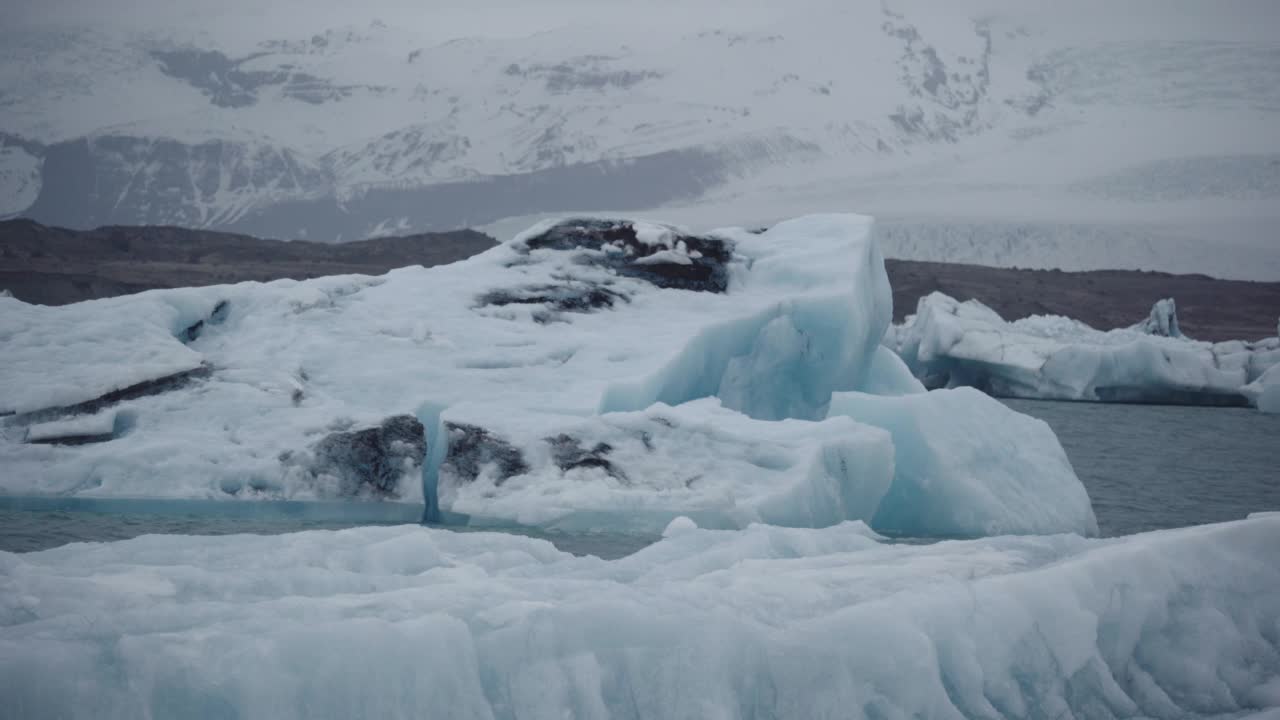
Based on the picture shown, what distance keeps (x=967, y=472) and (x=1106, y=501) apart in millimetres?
3722

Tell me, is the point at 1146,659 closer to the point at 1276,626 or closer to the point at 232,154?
the point at 1276,626

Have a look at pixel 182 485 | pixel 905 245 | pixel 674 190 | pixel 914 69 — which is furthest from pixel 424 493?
pixel 914 69

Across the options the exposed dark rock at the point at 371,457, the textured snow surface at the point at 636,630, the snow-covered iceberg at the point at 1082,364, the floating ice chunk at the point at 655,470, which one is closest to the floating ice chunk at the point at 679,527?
the textured snow surface at the point at 636,630

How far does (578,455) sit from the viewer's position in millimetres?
8648

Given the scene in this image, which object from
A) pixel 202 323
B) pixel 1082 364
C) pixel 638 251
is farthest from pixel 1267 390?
pixel 202 323

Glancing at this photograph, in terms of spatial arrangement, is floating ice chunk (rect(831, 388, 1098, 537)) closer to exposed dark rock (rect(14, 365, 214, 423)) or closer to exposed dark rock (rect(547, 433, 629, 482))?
exposed dark rock (rect(547, 433, 629, 482))

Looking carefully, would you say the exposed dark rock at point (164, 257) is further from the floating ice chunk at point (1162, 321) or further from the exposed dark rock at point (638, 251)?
the floating ice chunk at point (1162, 321)

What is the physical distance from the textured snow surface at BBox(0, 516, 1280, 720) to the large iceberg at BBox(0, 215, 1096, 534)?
9.86 ft

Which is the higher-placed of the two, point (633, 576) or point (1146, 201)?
point (633, 576)

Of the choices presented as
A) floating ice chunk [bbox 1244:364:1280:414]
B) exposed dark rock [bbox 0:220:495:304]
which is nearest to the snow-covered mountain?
exposed dark rock [bbox 0:220:495:304]

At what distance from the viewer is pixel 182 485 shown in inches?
332

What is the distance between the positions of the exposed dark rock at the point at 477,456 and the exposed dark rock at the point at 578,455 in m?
0.24

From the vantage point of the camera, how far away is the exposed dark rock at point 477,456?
8586 mm

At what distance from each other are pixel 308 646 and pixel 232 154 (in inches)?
4408
